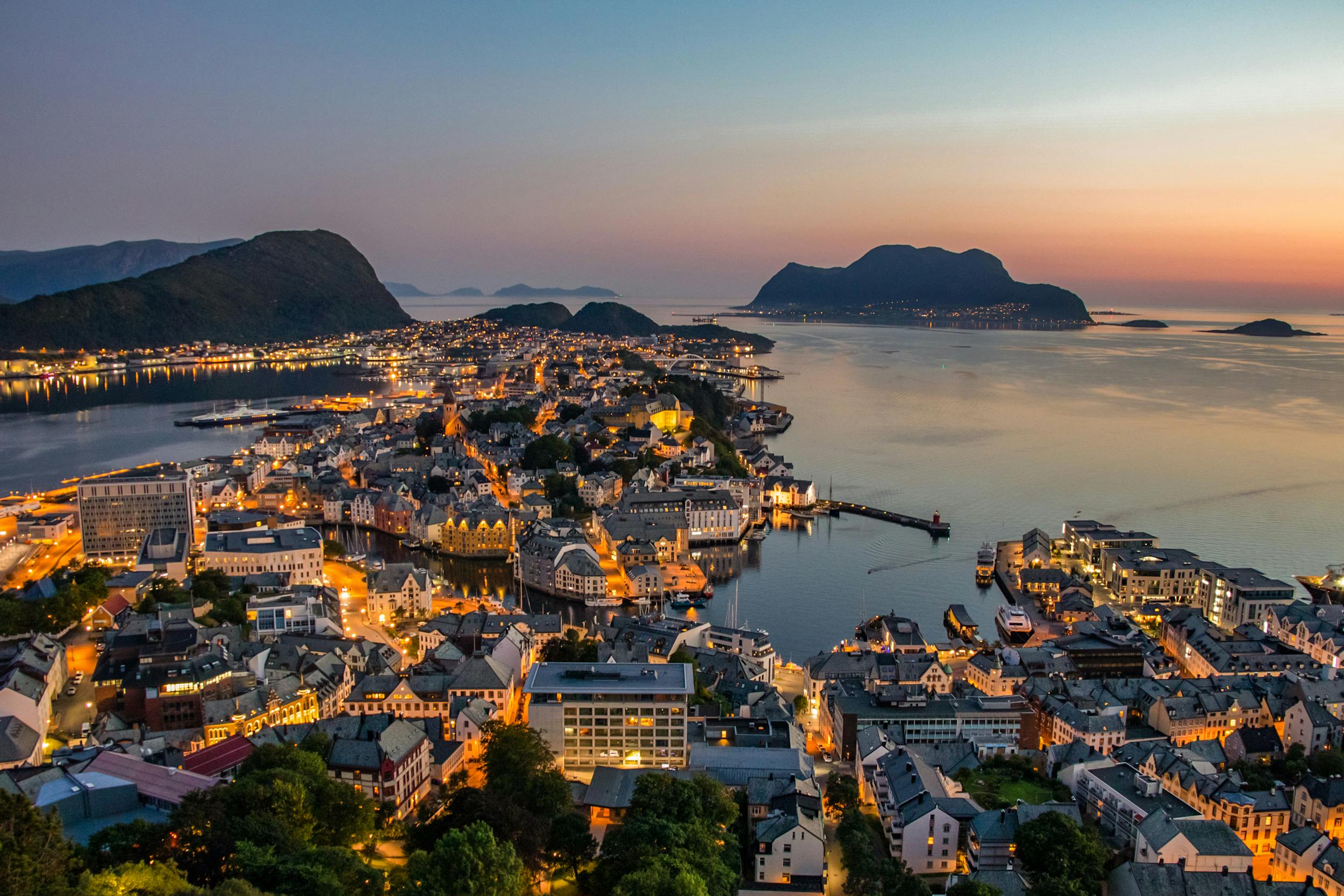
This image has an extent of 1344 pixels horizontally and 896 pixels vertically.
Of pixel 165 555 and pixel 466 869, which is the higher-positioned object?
pixel 466 869

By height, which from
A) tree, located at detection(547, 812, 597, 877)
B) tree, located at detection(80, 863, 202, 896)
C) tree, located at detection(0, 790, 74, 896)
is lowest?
tree, located at detection(547, 812, 597, 877)

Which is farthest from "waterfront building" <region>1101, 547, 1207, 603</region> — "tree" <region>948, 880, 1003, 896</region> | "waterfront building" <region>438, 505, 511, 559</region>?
"waterfront building" <region>438, 505, 511, 559</region>

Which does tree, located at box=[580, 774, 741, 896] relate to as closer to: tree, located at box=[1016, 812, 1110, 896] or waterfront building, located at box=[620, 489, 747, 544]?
tree, located at box=[1016, 812, 1110, 896]

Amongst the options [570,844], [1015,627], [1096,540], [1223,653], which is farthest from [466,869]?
[1096,540]

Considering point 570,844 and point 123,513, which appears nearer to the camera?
point 570,844

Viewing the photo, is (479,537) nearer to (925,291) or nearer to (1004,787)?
(1004,787)

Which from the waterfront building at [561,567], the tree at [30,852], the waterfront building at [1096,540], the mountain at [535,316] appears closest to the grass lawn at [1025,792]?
the tree at [30,852]
